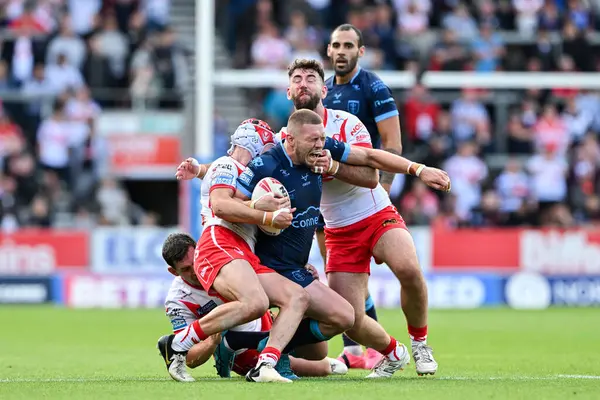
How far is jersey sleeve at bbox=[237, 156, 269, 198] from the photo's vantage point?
8492 mm

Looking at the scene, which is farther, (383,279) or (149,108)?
(149,108)

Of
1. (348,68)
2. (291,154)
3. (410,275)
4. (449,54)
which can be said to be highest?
(449,54)

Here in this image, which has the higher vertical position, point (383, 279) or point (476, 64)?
point (476, 64)

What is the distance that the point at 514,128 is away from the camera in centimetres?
2280

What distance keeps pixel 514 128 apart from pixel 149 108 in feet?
23.0

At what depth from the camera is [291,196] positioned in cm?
859

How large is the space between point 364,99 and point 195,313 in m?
2.46

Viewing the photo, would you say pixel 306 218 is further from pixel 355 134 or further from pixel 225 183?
pixel 355 134

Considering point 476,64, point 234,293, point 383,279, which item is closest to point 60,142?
point 383,279

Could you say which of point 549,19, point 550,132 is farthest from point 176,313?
point 549,19

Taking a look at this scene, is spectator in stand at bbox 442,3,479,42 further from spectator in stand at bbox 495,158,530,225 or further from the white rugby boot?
the white rugby boot

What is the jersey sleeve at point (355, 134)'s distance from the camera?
9.12 metres

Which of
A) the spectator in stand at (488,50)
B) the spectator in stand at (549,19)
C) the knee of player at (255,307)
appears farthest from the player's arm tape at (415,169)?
the spectator in stand at (549,19)

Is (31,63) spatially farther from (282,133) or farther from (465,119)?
(282,133)
